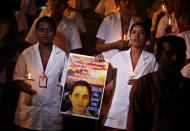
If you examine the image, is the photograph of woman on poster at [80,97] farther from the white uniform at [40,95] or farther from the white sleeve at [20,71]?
the white sleeve at [20,71]

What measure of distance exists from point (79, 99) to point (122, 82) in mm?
646

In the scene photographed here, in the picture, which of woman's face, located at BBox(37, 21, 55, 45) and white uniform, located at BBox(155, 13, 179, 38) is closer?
woman's face, located at BBox(37, 21, 55, 45)

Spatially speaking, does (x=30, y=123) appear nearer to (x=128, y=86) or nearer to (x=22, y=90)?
(x=22, y=90)

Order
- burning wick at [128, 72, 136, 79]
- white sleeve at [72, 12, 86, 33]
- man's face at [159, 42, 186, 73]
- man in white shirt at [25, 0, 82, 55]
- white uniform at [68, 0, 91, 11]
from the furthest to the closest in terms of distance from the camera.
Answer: white uniform at [68, 0, 91, 11]
white sleeve at [72, 12, 86, 33]
man in white shirt at [25, 0, 82, 55]
burning wick at [128, 72, 136, 79]
man's face at [159, 42, 186, 73]

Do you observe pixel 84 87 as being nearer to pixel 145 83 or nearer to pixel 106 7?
pixel 145 83

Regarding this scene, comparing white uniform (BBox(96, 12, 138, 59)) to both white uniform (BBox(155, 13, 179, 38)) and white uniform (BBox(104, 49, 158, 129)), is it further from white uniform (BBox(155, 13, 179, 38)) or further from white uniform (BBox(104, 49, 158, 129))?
white uniform (BBox(104, 49, 158, 129))

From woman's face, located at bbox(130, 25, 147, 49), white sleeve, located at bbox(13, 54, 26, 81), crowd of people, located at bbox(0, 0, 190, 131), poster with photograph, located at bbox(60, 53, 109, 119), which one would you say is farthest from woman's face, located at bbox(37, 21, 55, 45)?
woman's face, located at bbox(130, 25, 147, 49)

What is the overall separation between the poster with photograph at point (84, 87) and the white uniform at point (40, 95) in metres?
0.20

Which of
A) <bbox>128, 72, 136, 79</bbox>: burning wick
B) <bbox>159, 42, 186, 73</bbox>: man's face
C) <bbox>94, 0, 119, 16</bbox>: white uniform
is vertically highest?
<bbox>94, 0, 119, 16</bbox>: white uniform

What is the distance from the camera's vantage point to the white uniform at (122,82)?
A: 426 cm

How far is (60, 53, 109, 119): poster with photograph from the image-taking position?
4.44 m

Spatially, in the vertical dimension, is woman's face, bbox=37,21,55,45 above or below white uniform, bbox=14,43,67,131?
above

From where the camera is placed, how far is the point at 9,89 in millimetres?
5953

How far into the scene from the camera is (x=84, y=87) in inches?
178
